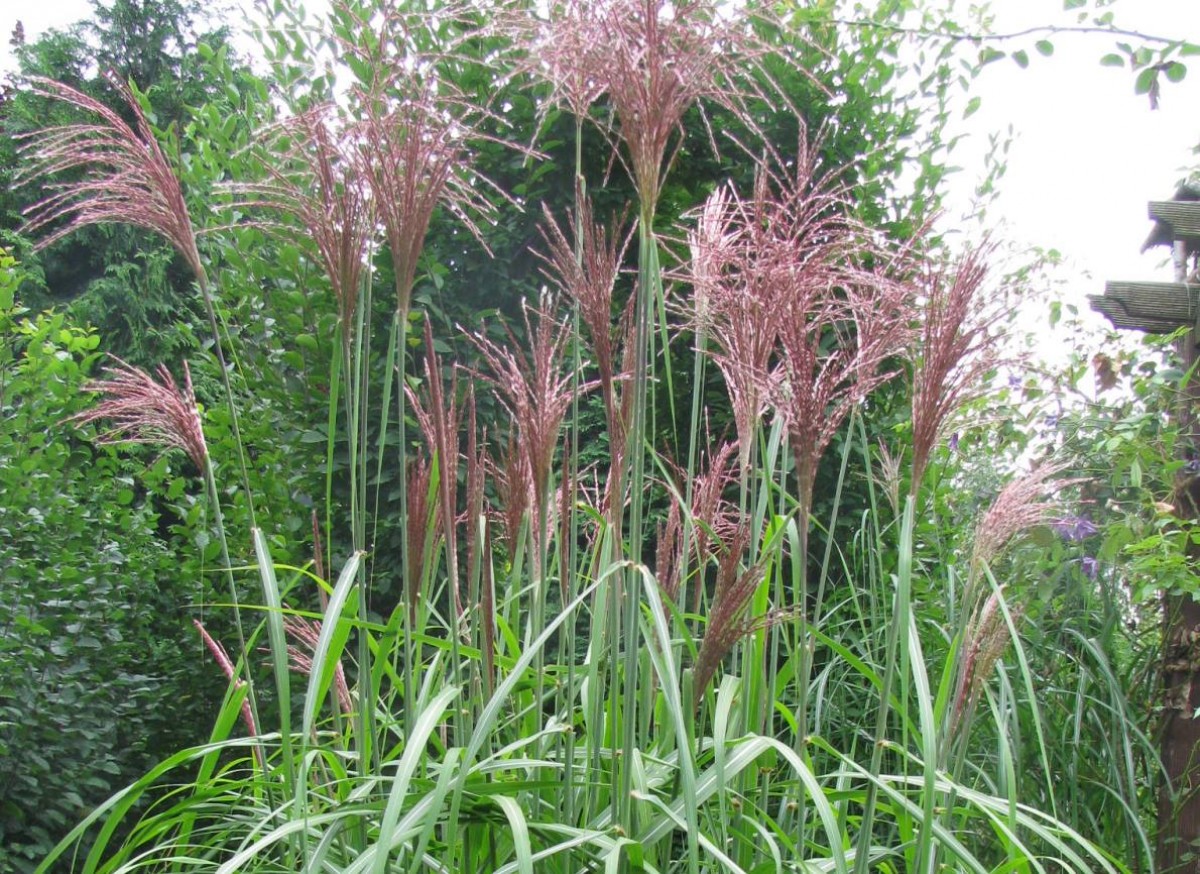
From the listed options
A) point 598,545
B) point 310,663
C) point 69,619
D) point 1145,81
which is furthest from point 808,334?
point 69,619

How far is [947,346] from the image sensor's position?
1397 millimetres

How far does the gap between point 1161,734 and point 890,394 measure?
1292mm

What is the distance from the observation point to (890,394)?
3.36 meters

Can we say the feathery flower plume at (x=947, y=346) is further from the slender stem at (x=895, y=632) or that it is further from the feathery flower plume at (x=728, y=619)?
the feathery flower plume at (x=728, y=619)

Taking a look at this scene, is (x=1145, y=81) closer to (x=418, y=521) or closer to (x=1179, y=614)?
(x=1179, y=614)

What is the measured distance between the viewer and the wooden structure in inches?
121

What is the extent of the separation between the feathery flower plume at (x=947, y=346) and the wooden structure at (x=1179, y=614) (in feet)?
6.79

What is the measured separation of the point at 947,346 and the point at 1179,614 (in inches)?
92.8

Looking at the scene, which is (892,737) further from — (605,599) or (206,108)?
(206,108)

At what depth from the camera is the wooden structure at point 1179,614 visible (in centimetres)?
308

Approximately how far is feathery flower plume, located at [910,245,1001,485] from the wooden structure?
207cm

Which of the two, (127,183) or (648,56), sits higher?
(648,56)

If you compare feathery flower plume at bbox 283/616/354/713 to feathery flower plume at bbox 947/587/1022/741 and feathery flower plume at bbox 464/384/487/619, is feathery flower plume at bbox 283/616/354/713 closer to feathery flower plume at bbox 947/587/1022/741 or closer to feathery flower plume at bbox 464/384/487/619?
feathery flower plume at bbox 464/384/487/619

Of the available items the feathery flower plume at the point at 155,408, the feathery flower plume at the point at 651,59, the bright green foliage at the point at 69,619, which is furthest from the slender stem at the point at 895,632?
the bright green foliage at the point at 69,619
